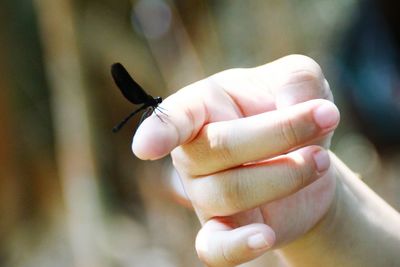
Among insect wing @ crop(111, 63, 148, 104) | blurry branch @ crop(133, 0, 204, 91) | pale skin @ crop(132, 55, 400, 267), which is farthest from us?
blurry branch @ crop(133, 0, 204, 91)

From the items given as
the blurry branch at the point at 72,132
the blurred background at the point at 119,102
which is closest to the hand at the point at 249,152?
the blurred background at the point at 119,102

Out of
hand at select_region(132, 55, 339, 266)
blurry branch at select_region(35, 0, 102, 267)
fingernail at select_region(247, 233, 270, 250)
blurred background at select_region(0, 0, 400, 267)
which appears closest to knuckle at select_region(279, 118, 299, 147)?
hand at select_region(132, 55, 339, 266)

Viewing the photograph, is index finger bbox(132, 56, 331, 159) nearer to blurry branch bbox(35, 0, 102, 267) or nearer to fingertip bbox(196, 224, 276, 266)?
fingertip bbox(196, 224, 276, 266)

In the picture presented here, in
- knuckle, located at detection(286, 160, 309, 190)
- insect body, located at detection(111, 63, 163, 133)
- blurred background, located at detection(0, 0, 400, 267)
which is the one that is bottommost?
blurred background, located at detection(0, 0, 400, 267)

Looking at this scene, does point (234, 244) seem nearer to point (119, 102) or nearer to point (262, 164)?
point (262, 164)

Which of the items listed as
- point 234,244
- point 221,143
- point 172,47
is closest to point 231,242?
point 234,244

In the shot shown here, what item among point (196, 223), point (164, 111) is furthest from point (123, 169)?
point (164, 111)

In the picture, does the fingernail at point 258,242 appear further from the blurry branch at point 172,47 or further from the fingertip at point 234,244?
the blurry branch at point 172,47

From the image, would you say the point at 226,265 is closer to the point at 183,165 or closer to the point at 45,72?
the point at 183,165
